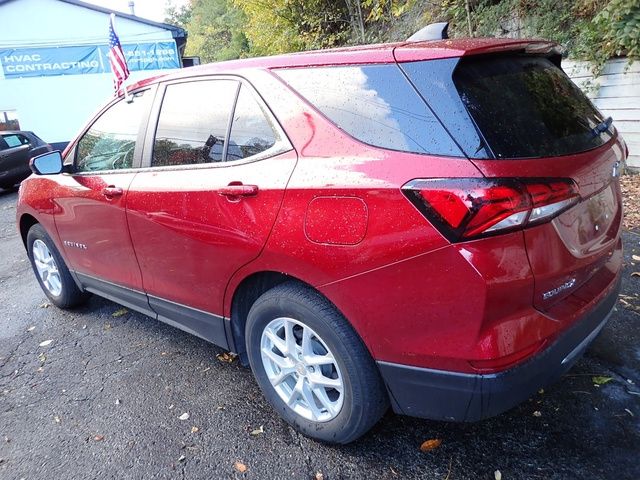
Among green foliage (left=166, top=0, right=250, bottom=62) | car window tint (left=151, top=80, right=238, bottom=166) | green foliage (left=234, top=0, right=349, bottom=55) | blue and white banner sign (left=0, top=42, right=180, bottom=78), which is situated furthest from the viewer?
green foliage (left=166, top=0, right=250, bottom=62)

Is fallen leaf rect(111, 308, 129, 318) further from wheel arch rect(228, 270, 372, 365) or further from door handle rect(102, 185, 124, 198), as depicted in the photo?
wheel arch rect(228, 270, 372, 365)

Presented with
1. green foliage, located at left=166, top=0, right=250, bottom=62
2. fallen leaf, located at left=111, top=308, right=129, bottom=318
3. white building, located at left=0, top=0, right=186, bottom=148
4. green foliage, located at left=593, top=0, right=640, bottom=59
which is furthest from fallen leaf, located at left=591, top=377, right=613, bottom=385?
green foliage, located at left=166, top=0, right=250, bottom=62

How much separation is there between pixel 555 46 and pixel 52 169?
10.8 feet

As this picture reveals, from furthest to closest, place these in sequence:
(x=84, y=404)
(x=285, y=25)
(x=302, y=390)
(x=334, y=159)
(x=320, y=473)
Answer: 1. (x=285, y=25)
2. (x=84, y=404)
3. (x=302, y=390)
4. (x=320, y=473)
5. (x=334, y=159)

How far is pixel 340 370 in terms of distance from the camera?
2027 mm

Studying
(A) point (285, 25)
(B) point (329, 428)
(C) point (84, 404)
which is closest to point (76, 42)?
(A) point (285, 25)

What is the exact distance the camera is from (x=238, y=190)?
2.18m

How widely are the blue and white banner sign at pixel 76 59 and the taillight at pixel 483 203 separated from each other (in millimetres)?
18888

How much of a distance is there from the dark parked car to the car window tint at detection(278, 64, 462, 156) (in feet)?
36.4

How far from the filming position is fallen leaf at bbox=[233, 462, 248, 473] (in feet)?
7.19

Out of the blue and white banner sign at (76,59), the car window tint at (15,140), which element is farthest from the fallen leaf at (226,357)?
the blue and white banner sign at (76,59)

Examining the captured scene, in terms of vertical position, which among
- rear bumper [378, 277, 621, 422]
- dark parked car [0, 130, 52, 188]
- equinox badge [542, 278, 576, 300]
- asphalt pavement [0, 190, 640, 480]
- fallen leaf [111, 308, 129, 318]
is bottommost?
dark parked car [0, 130, 52, 188]

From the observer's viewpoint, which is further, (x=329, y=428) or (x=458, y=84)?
(x=329, y=428)

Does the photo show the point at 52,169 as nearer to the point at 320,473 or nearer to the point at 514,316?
the point at 320,473
